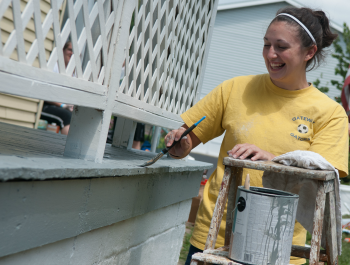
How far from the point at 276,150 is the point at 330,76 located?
17780mm

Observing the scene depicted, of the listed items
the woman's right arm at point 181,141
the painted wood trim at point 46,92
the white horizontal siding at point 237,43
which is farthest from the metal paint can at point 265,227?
the white horizontal siding at point 237,43

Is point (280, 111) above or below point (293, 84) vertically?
below

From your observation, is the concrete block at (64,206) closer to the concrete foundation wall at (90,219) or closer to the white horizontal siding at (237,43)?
the concrete foundation wall at (90,219)

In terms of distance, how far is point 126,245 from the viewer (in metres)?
2.20

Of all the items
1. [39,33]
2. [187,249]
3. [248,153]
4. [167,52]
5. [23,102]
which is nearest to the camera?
[39,33]

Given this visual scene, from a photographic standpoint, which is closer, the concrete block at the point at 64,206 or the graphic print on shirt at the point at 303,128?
the concrete block at the point at 64,206

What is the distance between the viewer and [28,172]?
1231mm

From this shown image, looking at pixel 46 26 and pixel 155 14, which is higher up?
pixel 155 14

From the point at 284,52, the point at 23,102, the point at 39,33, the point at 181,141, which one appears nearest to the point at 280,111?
the point at 284,52

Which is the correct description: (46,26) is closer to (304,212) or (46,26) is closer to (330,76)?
(304,212)

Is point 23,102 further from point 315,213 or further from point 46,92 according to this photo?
point 315,213

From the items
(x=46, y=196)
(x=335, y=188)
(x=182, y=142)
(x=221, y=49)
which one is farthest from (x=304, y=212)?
(x=221, y=49)

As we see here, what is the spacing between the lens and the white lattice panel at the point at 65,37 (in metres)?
1.30

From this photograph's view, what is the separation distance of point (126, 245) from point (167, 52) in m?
1.38
